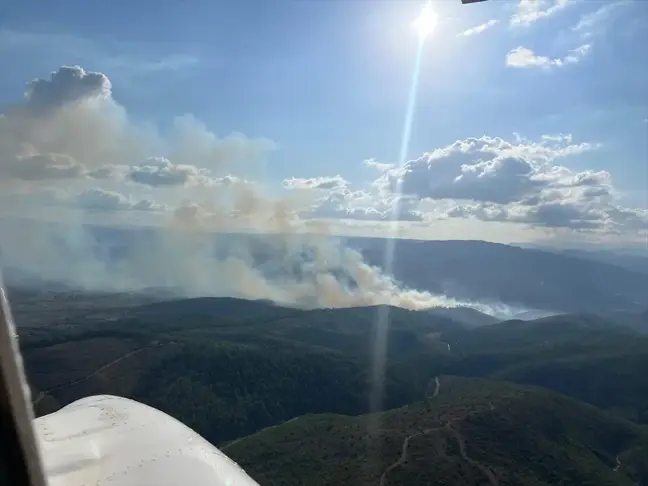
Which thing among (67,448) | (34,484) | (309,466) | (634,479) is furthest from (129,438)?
(634,479)

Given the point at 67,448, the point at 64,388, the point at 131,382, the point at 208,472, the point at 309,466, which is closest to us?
the point at 208,472

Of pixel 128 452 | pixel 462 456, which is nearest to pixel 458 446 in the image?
pixel 462 456

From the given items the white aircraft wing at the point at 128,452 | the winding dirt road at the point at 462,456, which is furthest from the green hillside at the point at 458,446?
the white aircraft wing at the point at 128,452

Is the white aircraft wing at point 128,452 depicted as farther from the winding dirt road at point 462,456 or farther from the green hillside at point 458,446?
the green hillside at point 458,446

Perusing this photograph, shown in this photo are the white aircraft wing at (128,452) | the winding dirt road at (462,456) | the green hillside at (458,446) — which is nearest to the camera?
the white aircraft wing at (128,452)

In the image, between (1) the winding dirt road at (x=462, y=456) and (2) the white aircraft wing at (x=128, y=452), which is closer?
(2) the white aircraft wing at (x=128, y=452)

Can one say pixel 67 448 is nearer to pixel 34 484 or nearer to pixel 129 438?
pixel 129 438

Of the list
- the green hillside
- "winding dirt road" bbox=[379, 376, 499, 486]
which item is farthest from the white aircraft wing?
the green hillside

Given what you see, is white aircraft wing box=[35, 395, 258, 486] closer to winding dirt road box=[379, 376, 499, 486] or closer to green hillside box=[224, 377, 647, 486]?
winding dirt road box=[379, 376, 499, 486]
